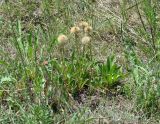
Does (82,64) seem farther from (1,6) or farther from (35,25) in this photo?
(1,6)

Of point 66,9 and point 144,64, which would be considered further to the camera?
point 66,9

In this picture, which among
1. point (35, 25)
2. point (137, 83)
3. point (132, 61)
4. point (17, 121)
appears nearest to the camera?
point (17, 121)

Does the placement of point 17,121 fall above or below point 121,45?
below

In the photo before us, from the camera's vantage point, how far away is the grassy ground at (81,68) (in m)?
2.43

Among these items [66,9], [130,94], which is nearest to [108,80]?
[130,94]

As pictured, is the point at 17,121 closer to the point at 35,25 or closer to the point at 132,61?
the point at 132,61

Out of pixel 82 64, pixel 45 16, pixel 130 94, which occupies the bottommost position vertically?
pixel 130 94

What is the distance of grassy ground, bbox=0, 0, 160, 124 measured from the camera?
Result: 7.97 ft

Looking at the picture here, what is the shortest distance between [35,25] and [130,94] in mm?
1059

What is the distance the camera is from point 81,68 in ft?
8.59

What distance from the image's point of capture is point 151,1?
323cm

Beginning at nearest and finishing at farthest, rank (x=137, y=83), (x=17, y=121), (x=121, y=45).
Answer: (x=17, y=121) < (x=137, y=83) < (x=121, y=45)

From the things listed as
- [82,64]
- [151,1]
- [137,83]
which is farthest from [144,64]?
[151,1]

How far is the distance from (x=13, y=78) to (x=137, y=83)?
0.77 meters
